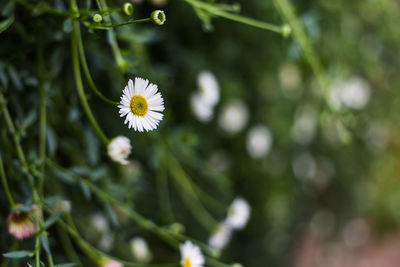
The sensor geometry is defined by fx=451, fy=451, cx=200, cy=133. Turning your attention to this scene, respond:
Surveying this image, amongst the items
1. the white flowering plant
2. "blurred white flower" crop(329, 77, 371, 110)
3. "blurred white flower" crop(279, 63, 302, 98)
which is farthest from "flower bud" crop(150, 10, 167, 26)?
"blurred white flower" crop(329, 77, 371, 110)

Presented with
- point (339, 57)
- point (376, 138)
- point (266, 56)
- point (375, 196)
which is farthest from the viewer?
point (375, 196)

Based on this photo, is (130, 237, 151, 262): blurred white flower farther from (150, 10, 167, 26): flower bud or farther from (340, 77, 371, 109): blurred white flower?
(340, 77, 371, 109): blurred white flower

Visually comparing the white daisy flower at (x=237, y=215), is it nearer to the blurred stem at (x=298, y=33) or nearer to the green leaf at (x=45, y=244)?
the blurred stem at (x=298, y=33)

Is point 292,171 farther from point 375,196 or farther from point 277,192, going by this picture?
point 375,196

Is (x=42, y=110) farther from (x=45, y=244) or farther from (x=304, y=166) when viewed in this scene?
(x=304, y=166)

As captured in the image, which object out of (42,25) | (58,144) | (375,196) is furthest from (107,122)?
(375,196)

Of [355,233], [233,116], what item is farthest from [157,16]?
[355,233]

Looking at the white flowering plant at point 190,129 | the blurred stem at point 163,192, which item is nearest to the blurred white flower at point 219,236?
the white flowering plant at point 190,129
